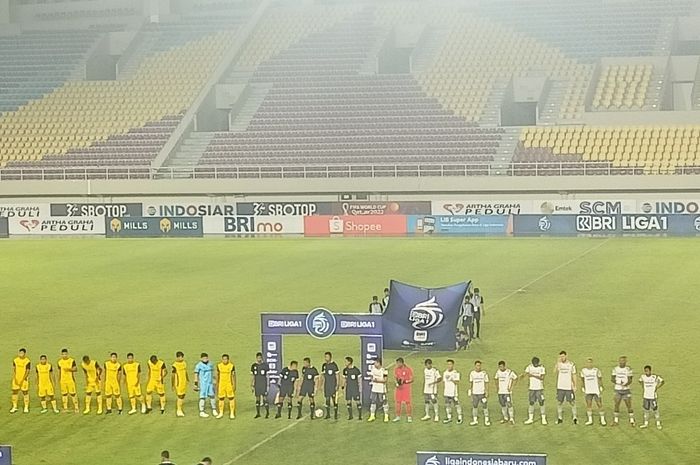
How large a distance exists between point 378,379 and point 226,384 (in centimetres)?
261

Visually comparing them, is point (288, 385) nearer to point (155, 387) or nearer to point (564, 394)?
point (155, 387)

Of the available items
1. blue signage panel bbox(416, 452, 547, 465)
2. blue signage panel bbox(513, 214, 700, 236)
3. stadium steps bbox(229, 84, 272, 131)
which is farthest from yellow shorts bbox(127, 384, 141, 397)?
stadium steps bbox(229, 84, 272, 131)

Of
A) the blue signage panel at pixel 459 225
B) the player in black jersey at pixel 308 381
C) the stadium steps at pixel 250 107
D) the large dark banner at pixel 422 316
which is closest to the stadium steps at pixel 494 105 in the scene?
the blue signage panel at pixel 459 225

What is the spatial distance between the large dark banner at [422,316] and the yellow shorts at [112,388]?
6.28m

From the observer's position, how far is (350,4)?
65500 mm

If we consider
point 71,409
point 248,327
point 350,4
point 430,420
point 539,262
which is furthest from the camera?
point 350,4

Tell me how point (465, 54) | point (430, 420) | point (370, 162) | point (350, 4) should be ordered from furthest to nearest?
point (350, 4) → point (465, 54) → point (370, 162) → point (430, 420)

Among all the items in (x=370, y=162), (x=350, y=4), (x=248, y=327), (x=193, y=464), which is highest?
(x=350, y=4)

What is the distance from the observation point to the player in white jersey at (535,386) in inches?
729

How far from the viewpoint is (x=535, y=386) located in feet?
61.6

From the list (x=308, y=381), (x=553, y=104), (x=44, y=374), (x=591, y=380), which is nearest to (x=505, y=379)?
(x=591, y=380)

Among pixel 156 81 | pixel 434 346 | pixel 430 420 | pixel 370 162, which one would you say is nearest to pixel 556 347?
pixel 434 346

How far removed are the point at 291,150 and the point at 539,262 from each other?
20.4m

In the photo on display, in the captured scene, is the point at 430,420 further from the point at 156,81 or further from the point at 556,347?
the point at 156,81
